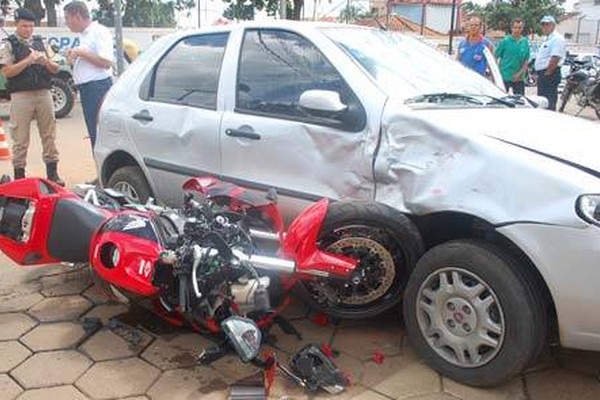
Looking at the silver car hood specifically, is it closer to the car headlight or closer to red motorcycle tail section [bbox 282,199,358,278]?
the car headlight

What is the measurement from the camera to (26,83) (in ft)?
20.6

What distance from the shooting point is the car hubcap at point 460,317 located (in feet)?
9.23

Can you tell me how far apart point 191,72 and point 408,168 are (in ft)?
6.24

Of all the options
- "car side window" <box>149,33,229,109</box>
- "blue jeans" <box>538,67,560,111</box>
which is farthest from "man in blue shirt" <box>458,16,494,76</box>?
"car side window" <box>149,33,229,109</box>

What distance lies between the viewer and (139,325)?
3.55 m

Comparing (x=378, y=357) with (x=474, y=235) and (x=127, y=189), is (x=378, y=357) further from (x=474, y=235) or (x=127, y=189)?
(x=127, y=189)

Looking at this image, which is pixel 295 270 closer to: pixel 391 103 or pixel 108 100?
pixel 391 103

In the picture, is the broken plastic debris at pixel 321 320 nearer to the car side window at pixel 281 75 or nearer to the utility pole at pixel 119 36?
the car side window at pixel 281 75

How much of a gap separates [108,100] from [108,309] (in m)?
1.81

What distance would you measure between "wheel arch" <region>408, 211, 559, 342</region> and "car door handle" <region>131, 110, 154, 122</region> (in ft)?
7.08

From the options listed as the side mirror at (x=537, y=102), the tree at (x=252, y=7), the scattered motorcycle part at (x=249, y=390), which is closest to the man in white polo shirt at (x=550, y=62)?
the side mirror at (x=537, y=102)

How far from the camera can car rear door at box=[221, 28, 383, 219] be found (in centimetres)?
337

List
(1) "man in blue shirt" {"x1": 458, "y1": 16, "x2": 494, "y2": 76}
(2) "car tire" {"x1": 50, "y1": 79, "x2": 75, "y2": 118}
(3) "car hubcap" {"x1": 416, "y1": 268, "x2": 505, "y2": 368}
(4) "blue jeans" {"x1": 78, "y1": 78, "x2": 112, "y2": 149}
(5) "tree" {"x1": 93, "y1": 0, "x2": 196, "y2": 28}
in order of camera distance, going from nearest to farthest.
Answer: (3) "car hubcap" {"x1": 416, "y1": 268, "x2": 505, "y2": 368}, (4) "blue jeans" {"x1": 78, "y1": 78, "x2": 112, "y2": 149}, (1) "man in blue shirt" {"x1": 458, "y1": 16, "x2": 494, "y2": 76}, (2) "car tire" {"x1": 50, "y1": 79, "x2": 75, "y2": 118}, (5) "tree" {"x1": 93, "y1": 0, "x2": 196, "y2": 28}

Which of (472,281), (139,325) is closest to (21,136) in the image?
(139,325)
